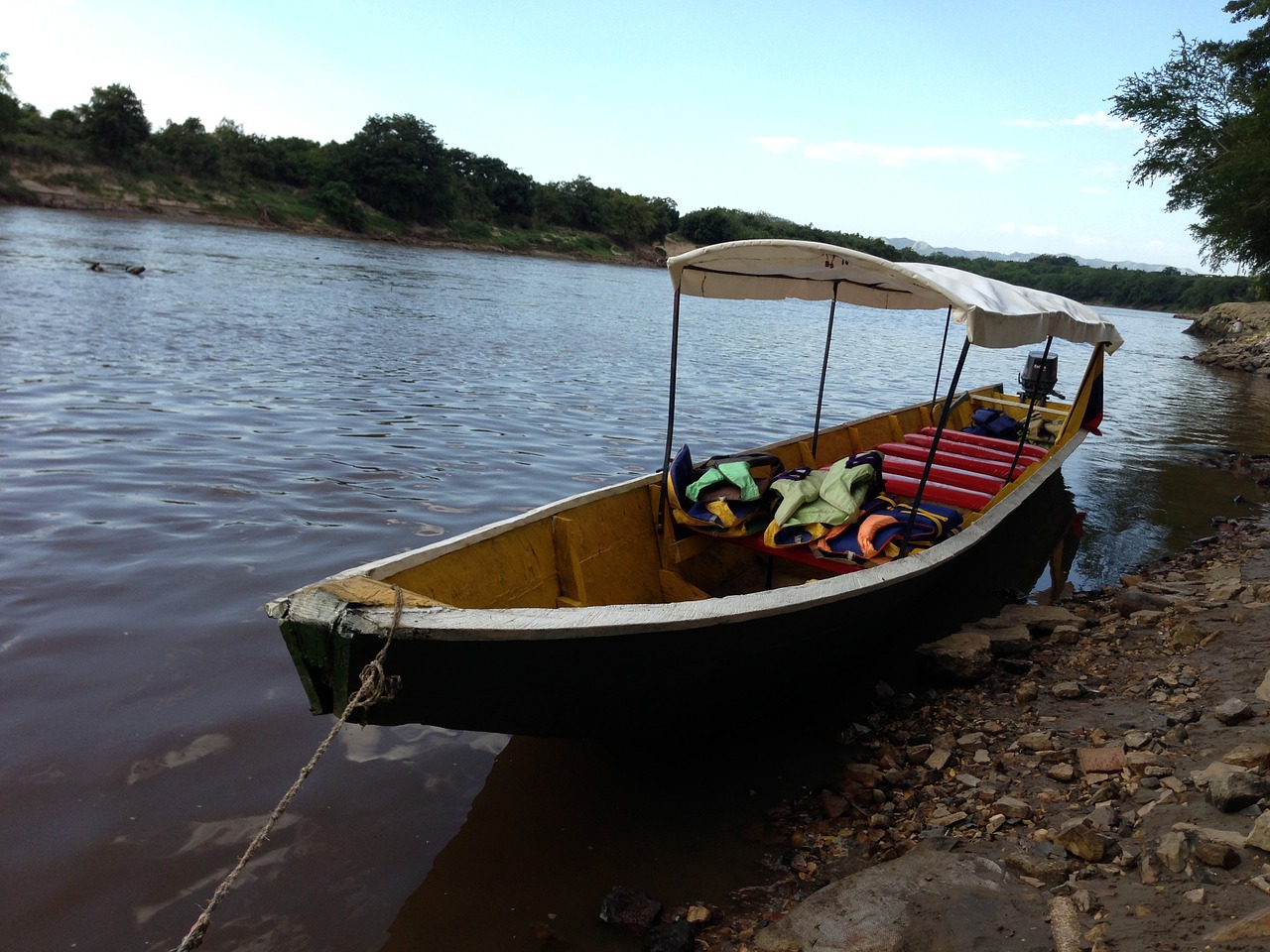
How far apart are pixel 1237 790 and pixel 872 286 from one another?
486 centimetres

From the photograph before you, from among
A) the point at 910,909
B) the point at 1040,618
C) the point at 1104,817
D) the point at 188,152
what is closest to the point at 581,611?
the point at 910,909

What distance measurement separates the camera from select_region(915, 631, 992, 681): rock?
5.02 meters

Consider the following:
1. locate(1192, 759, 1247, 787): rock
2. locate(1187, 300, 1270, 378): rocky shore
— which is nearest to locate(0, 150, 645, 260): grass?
locate(1187, 300, 1270, 378): rocky shore

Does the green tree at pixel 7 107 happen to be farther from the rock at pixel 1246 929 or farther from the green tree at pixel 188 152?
the rock at pixel 1246 929

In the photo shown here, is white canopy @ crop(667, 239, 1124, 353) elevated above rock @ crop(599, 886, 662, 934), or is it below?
above

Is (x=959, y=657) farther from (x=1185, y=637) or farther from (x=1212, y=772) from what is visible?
(x=1212, y=772)

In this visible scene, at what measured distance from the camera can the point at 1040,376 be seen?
33.0 feet

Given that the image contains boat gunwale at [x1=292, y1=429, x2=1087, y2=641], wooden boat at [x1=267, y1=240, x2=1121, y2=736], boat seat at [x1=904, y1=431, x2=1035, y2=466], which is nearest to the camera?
boat gunwale at [x1=292, y1=429, x2=1087, y2=641]

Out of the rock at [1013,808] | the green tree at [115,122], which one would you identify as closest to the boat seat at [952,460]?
the rock at [1013,808]

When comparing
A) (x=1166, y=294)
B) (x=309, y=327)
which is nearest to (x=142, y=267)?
(x=309, y=327)

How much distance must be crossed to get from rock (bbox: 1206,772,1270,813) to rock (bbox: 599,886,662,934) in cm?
206

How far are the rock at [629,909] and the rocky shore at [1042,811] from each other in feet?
0.20

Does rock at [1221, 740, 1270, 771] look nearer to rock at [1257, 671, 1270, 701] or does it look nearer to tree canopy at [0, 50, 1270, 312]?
rock at [1257, 671, 1270, 701]

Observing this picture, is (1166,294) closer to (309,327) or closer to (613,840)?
(309,327)
